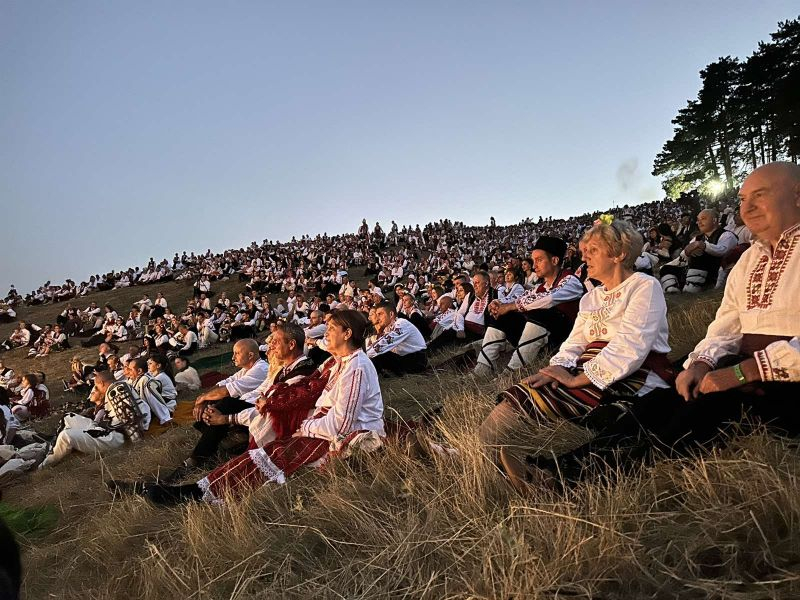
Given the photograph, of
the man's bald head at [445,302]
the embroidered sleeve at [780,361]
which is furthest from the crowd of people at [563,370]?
the man's bald head at [445,302]

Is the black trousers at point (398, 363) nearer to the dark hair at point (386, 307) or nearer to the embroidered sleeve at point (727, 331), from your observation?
the dark hair at point (386, 307)

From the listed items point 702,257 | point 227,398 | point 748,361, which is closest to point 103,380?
point 227,398

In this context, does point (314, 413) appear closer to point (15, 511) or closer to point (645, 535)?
point (645, 535)

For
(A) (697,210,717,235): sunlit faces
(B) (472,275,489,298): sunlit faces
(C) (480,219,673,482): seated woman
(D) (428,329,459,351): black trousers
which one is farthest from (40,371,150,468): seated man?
(A) (697,210,717,235): sunlit faces

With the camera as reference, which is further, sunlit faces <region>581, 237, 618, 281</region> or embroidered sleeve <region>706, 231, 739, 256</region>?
embroidered sleeve <region>706, 231, 739, 256</region>

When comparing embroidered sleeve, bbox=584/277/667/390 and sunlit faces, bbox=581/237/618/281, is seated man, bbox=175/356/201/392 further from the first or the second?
embroidered sleeve, bbox=584/277/667/390

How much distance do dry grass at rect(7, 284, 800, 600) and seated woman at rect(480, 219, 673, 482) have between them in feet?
0.58

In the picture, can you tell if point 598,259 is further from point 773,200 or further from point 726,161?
point 726,161

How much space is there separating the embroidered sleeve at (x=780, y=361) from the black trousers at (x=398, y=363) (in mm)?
5064

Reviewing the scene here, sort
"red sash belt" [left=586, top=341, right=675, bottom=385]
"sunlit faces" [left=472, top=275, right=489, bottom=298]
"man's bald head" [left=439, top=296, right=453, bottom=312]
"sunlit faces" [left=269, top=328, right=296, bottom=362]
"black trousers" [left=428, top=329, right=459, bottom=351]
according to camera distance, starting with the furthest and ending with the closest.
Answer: "man's bald head" [left=439, top=296, right=453, bottom=312] < "black trousers" [left=428, top=329, right=459, bottom=351] < "sunlit faces" [left=472, top=275, right=489, bottom=298] < "sunlit faces" [left=269, top=328, right=296, bottom=362] < "red sash belt" [left=586, top=341, right=675, bottom=385]

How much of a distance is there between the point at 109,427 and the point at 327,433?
4.67m

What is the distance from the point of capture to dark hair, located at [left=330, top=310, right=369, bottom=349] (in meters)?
3.59

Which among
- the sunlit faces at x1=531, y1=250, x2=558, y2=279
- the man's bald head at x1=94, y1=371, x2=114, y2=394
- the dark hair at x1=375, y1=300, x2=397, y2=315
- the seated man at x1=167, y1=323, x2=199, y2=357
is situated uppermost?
the sunlit faces at x1=531, y1=250, x2=558, y2=279

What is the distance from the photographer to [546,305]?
4984mm
